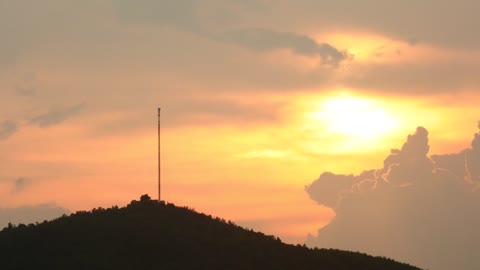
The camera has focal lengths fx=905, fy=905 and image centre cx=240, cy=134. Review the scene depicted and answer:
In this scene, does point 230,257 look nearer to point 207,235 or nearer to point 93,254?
point 207,235

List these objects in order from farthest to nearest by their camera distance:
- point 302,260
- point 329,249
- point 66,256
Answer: point 329,249, point 302,260, point 66,256

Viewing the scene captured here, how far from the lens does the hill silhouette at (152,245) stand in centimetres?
6862

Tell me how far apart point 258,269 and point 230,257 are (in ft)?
9.21

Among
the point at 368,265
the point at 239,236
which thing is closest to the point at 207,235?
the point at 239,236

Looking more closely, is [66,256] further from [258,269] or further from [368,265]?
[368,265]

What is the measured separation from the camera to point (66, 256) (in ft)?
226

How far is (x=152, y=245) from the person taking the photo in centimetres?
7175

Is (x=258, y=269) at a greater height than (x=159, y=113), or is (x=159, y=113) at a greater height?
(x=159, y=113)

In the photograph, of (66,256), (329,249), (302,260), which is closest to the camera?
(66,256)

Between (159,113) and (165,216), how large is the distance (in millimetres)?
9617

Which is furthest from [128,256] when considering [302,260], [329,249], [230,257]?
[329,249]

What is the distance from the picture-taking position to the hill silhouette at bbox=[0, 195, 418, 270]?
6862cm

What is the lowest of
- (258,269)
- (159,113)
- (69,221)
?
(258,269)

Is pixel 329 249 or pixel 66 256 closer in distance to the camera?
pixel 66 256
